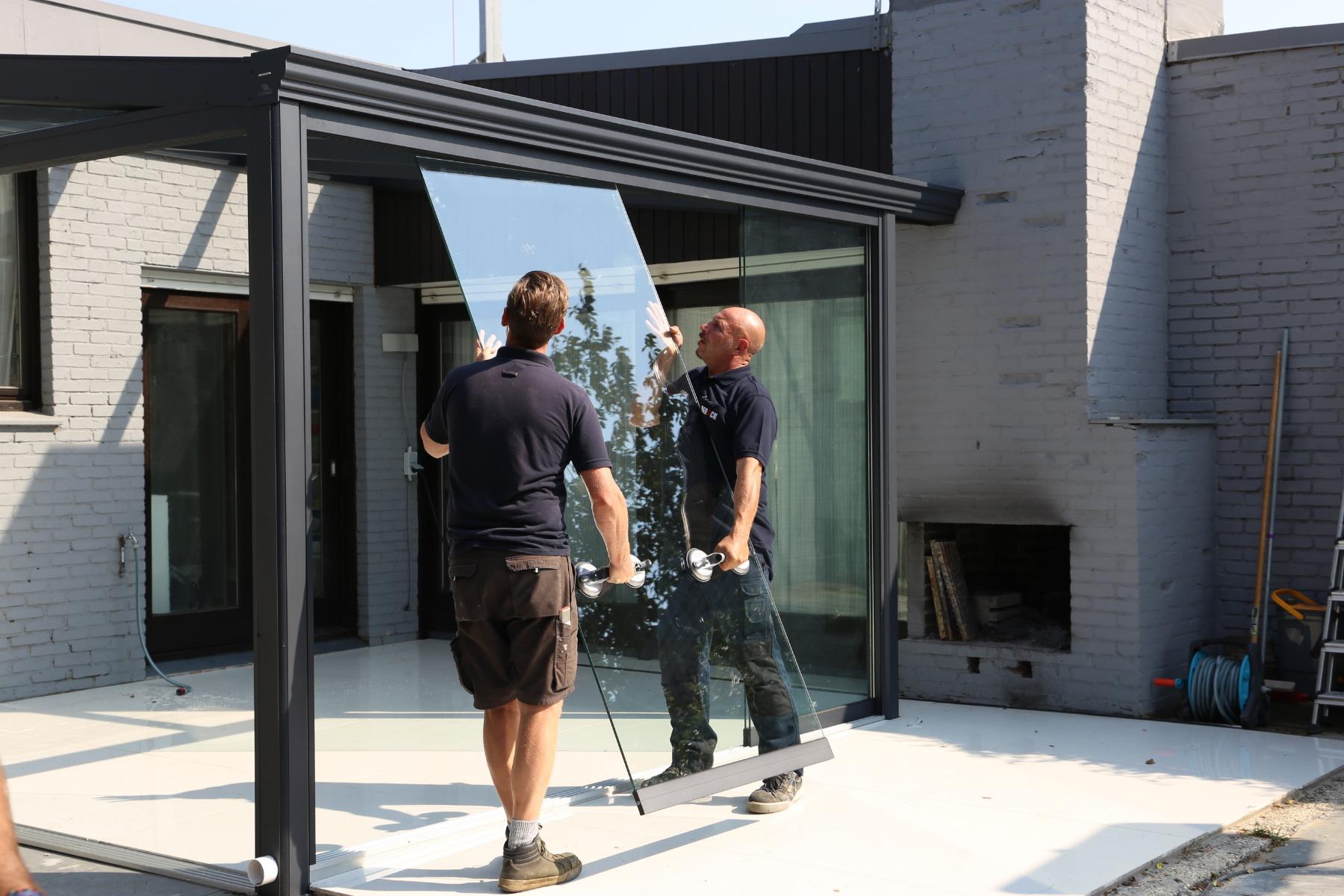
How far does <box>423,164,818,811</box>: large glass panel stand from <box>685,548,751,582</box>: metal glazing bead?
0.09ft

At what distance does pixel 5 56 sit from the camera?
4367 millimetres

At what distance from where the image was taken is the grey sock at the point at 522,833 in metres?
3.85

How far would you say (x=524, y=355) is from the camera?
12.8ft

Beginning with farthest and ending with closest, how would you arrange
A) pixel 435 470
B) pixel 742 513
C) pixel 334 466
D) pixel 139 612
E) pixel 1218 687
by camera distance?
pixel 435 470 → pixel 334 466 → pixel 139 612 → pixel 1218 687 → pixel 742 513

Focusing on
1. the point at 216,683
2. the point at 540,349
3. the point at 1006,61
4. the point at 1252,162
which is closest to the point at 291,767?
the point at 540,349

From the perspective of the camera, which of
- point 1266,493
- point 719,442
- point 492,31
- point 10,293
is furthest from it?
point 492,31

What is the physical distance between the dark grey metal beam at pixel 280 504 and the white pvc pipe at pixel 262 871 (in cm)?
2

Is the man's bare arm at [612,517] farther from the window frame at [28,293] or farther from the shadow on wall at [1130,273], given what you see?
the window frame at [28,293]

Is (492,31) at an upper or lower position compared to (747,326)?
upper

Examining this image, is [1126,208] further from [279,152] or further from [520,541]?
[279,152]

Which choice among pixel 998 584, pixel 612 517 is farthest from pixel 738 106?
pixel 612 517

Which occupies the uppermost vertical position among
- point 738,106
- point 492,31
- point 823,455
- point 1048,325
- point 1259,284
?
point 492,31

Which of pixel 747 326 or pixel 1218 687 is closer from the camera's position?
pixel 747 326

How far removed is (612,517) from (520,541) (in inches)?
11.4
